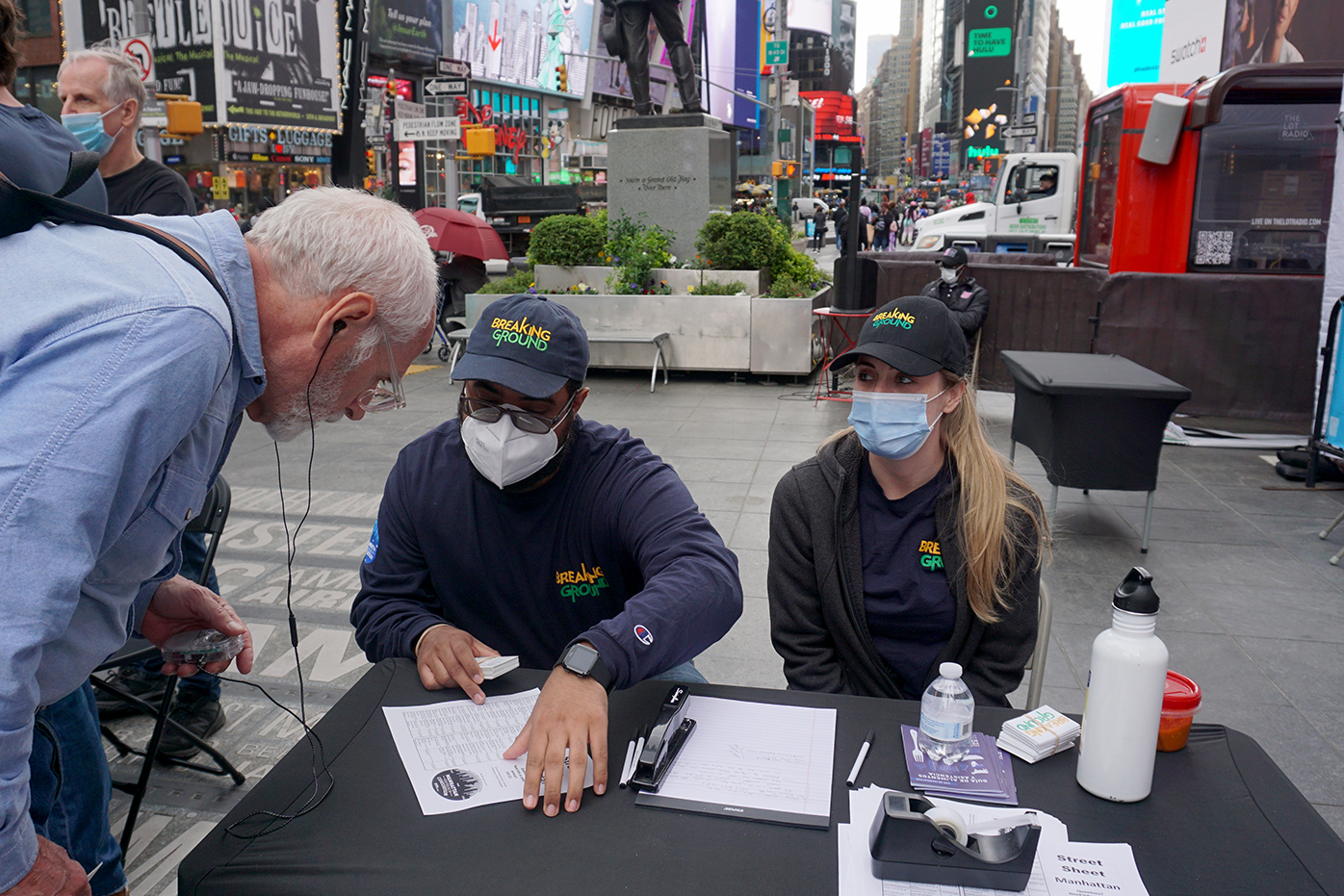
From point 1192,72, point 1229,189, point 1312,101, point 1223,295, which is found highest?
point 1192,72

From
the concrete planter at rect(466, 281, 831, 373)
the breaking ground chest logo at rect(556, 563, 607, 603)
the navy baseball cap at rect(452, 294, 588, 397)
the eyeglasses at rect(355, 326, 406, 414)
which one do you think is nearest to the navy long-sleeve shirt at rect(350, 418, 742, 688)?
the breaking ground chest logo at rect(556, 563, 607, 603)

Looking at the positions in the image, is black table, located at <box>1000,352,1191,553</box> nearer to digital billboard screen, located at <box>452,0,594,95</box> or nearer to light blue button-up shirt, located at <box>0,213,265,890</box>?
light blue button-up shirt, located at <box>0,213,265,890</box>

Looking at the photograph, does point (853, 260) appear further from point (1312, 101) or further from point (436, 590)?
point (436, 590)

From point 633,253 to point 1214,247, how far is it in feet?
20.6

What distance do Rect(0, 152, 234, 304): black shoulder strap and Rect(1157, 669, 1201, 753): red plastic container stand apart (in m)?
1.75

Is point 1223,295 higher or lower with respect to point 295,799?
higher

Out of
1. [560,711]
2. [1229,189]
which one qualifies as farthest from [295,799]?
[1229,189]

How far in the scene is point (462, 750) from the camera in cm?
175

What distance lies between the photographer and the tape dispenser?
53.6 inches

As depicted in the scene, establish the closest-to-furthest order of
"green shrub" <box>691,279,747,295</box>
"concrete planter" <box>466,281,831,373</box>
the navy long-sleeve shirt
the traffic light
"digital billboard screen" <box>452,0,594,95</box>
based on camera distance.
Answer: the navy long-sleeve shirt, "concrete planter" <box>466,281,831,373</box>, "green shrub" <box>691,279,747,295</box>, the traffic light, "digital billboard screen" <box>452,0,594,95</box>

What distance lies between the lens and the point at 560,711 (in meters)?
1.67

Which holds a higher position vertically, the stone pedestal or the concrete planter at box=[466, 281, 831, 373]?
the stone pedestal

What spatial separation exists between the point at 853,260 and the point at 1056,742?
8.82 meters

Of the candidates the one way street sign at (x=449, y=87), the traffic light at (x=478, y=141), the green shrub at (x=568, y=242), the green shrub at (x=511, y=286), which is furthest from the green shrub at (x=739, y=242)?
the traffic light at (x=478, y=141)
